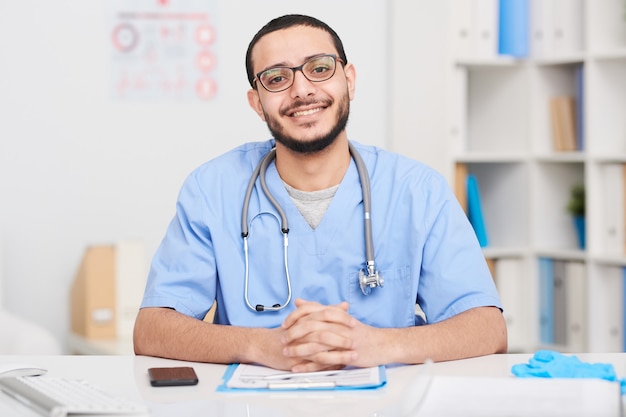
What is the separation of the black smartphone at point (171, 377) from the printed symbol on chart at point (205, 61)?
1.90m

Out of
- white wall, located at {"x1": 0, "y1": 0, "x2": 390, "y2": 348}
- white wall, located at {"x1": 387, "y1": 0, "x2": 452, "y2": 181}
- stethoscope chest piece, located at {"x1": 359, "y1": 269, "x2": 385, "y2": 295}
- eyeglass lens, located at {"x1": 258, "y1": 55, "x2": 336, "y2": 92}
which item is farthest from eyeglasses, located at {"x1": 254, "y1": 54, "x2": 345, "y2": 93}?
white wall, located at {"x1": 387, "y1": 0, "x2": 452, "y2": 181}

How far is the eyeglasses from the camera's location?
195 centimetres

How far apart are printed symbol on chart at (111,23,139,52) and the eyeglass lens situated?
4.45ft

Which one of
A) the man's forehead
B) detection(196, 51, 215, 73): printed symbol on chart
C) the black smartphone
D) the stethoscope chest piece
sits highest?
detection(196, 51, 215, 73): printed symbol on chart

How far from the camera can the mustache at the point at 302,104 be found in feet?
6.40

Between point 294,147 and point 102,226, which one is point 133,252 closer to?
point 102,226

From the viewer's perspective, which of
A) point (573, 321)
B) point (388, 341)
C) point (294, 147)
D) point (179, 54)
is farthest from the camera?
point (573, 321)

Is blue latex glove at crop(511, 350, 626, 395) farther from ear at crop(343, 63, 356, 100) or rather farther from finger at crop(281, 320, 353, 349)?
ear at crop(343, 63, 356, 100)

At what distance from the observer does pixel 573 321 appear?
349 cm

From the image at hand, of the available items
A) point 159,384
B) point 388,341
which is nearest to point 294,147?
point 388,341

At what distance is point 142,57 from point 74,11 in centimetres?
26

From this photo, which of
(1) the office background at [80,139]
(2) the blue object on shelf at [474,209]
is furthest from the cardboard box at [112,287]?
(2) the blue object on shelf at [474,209]

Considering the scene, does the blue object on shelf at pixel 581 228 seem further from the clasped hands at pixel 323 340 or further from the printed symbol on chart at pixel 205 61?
the clasped hands at pixel 323 340

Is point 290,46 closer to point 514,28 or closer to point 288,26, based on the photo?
point 288,26
